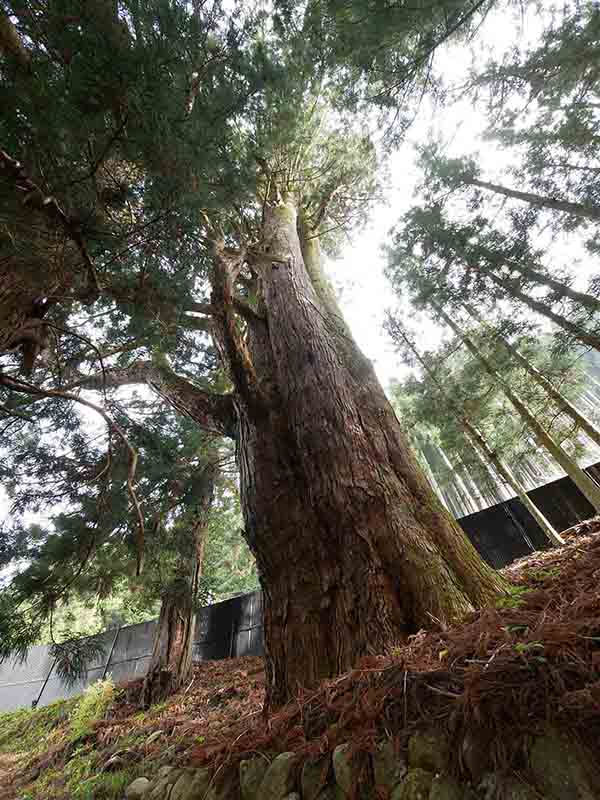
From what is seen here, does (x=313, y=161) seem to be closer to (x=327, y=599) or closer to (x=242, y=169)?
(x=242, y=169)

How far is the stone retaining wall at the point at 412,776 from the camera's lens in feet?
2.25

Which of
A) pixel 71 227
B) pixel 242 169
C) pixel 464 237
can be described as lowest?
pixel 71 227

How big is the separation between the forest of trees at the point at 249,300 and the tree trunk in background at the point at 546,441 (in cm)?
6

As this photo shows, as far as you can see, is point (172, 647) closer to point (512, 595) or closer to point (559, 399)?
point (512, 595)

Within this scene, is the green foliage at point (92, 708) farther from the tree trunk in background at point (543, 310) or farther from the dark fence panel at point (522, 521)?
the tree trunk in background at point (543, 310)

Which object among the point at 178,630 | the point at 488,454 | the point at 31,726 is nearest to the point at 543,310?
the point at 488,454

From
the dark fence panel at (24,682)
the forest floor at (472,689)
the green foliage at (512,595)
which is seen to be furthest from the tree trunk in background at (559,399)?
the dark fence panel at (24,682)

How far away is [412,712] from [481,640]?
28 centimetres

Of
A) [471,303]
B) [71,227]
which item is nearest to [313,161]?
[471,303]

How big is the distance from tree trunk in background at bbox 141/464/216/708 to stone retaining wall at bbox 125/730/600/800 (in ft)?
11.9

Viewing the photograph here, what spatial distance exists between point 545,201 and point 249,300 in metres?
4.91

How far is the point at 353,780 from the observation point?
3.05 feet

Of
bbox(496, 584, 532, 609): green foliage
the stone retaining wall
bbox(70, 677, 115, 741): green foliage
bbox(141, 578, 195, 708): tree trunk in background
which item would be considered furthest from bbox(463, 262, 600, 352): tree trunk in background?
bbox(70, 677, 115, 741): green foliage

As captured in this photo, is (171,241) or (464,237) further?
(464,237)
